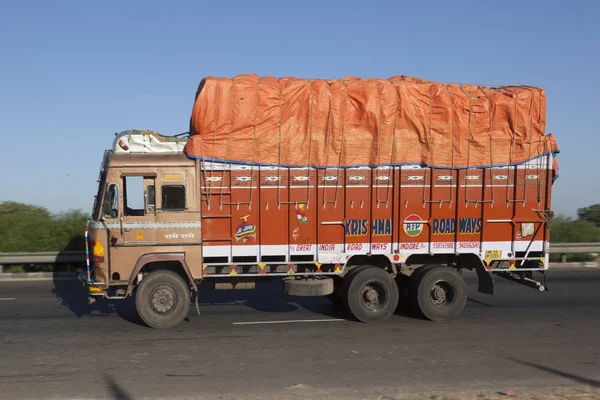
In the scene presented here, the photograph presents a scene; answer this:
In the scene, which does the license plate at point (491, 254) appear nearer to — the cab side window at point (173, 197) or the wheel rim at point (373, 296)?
the wheel rim at point (373, 296)

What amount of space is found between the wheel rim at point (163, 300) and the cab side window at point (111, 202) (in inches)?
61.7

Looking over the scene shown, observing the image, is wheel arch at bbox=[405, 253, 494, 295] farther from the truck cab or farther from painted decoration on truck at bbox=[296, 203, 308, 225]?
the truck cab

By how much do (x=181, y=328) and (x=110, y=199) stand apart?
2.65 metres

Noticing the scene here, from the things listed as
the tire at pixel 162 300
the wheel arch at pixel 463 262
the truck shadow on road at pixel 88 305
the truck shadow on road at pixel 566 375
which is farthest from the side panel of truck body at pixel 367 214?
the truck shadow on road at pixel 566 375

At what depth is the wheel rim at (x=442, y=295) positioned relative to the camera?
9.86 meters

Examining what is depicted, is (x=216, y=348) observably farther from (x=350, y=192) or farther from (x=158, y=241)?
(x=350, y=192)

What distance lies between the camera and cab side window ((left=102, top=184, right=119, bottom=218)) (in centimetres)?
905

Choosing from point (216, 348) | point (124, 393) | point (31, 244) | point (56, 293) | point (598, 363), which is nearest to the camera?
point (124, 393)

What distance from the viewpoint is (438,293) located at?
32.5 feet

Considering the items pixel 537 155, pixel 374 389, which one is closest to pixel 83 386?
pixel 374 389

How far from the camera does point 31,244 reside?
16.7 metres

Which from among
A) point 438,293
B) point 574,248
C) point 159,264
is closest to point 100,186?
point 159,264

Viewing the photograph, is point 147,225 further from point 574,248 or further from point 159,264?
point 574,248

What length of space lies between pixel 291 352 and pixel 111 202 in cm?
415
